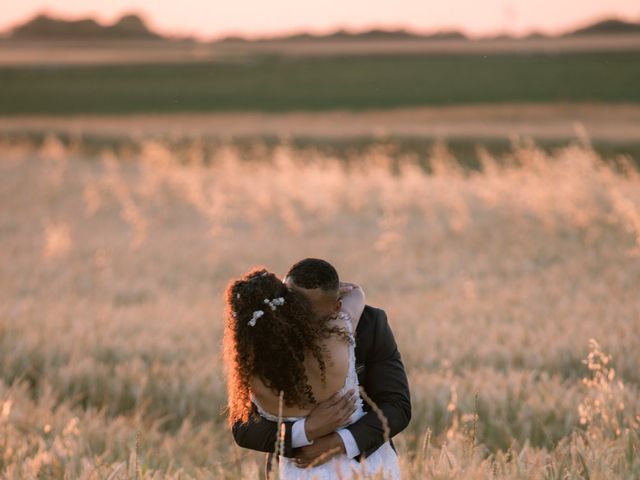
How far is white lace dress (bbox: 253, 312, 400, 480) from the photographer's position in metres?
2.88

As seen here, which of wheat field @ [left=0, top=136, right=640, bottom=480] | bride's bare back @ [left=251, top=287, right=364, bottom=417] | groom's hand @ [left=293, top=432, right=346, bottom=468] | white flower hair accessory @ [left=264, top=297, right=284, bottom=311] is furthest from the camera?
wheat field @ [left=0, top=136, right=640, bottom=480]

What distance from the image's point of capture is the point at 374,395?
3090 millimetres

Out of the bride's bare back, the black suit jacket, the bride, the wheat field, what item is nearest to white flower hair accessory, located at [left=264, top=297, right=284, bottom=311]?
the bride

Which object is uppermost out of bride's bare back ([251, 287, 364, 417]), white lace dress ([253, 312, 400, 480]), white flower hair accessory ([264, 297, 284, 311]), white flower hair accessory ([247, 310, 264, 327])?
white flower hair accessory ([264, 297, 284, 311])

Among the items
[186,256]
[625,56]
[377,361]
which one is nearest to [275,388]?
[377,361]

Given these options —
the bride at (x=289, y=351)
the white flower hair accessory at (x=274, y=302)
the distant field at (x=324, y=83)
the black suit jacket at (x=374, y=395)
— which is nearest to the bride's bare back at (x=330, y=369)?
the bride at (x=289, y=351)

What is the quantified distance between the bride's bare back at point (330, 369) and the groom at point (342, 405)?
0.13 feet

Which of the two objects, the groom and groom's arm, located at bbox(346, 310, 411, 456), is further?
groom's arm, located at bbox(346, 310, 411, 456)

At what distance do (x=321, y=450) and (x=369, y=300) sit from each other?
223 inches

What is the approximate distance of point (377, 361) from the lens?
10.1ft

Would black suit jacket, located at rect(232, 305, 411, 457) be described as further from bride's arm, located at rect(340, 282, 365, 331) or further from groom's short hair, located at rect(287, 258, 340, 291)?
groom's short hair, located at rect(287, 258, 340, 291)

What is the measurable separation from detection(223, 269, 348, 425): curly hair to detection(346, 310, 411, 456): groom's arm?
0.23 metres

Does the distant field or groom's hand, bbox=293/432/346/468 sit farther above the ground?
the distant field

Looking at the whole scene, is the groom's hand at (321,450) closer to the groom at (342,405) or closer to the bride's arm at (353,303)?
the groom at (342,405)
